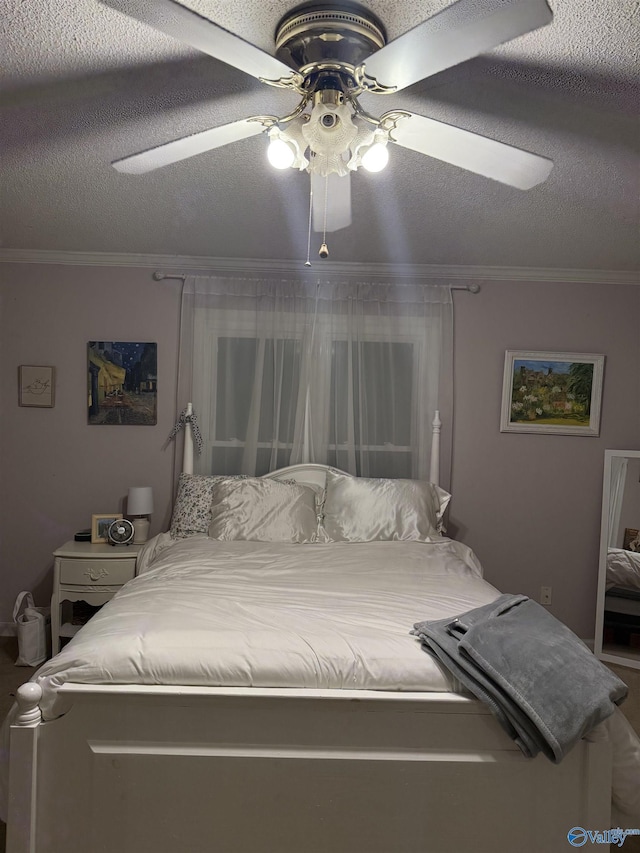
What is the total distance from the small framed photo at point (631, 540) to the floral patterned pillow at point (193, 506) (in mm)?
2280

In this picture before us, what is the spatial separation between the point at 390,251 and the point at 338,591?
200 centimetres

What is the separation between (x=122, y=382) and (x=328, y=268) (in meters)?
1.40

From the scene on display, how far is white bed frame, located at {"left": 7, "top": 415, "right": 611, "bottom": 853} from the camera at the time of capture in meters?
1.70

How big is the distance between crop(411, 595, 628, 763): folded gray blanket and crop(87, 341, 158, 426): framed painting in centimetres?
247

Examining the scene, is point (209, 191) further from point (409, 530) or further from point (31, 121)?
point (409, 530)

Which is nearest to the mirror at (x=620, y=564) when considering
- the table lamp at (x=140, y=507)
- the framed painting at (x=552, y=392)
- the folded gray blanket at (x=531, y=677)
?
the framed painting at (x=552, y=392)

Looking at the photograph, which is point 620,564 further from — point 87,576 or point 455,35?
point 455,35

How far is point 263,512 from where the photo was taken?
342 centimetres

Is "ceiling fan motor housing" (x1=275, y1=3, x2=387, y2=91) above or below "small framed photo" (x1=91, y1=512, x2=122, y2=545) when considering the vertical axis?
above

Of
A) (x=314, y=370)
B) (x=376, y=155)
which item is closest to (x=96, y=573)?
(x=314, y=370)

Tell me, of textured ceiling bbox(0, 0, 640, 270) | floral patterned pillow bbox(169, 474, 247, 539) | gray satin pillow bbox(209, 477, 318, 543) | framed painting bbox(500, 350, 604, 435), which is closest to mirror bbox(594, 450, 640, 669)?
framed painting bbox(500, 350, 604, 435)

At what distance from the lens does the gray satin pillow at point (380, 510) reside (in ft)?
11.1

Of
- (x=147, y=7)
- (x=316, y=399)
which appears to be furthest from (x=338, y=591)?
(x=147, y=7)

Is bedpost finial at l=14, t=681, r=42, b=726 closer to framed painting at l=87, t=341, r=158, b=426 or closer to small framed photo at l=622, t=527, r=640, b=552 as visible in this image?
framed painting at l=87, t=341, r=158, b=426
